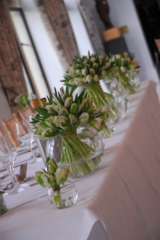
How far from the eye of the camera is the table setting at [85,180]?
89 centimetres

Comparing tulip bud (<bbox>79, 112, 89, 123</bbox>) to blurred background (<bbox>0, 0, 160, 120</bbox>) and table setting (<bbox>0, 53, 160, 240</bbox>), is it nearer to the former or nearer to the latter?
table setting (<bbox>0, 53, 160, 240</bbox>)

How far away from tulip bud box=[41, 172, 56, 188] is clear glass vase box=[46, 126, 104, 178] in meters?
0.19

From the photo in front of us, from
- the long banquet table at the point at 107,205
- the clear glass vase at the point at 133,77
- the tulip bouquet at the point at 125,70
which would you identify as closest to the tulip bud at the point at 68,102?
the long banquet table at the point at 107,205

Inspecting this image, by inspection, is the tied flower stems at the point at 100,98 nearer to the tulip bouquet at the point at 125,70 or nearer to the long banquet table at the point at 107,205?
the long banquet table at the point at 107,205

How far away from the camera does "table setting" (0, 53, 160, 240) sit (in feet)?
2.91

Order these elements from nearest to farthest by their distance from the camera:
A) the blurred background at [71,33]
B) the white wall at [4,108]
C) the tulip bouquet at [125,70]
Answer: the tulip bouquet at [125,70] → the white wall at [4,108] → the blurred background at [71,33]

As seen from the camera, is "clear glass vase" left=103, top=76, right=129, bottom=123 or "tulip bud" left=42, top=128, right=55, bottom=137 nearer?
"tulip bud" left=42, top=128, right=55, bottom=137

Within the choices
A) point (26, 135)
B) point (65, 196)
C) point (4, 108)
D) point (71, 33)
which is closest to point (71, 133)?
point (65, 196)

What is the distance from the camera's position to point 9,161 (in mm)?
1308

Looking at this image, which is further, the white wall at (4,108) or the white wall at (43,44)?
the white wall at (43,44)

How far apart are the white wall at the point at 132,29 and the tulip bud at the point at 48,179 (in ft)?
25.9

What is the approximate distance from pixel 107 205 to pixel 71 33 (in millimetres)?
6841

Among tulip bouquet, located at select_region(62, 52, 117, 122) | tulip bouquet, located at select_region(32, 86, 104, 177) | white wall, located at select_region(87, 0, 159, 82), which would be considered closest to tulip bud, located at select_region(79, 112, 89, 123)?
tulip bouquet, located at select_region(32, 86, 104, 177)

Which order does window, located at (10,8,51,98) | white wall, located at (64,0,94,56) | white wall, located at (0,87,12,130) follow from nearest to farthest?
white wall, located at (0,87,12,130), window, located at (10,8,51,98), white wall, located at (64,0,94,56)
